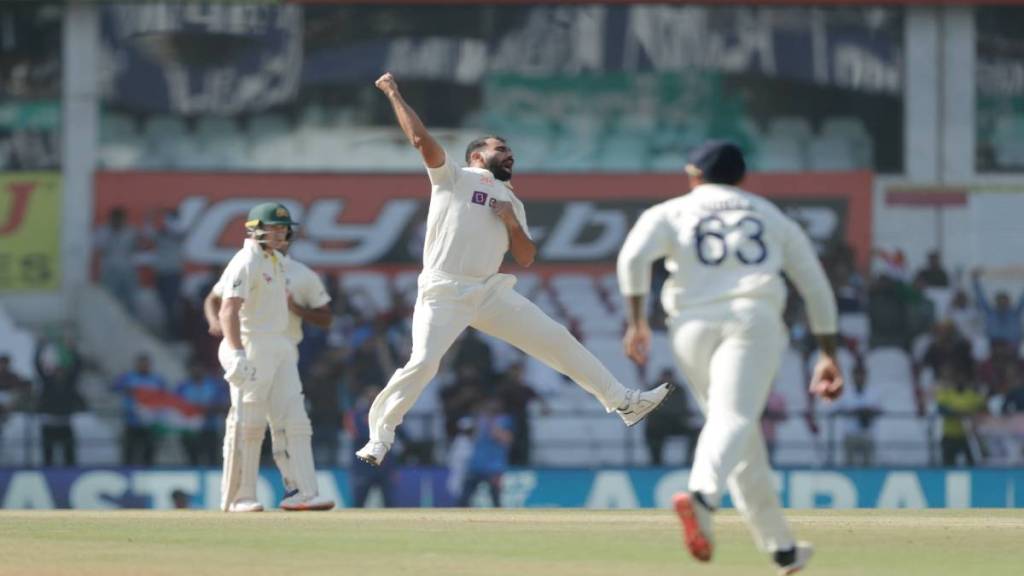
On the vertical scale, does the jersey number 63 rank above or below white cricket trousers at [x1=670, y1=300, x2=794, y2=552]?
above

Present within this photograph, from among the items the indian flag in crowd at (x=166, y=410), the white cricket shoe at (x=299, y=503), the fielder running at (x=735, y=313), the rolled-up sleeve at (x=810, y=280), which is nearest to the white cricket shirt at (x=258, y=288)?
the white cricket shoe at (x=299, y=503)

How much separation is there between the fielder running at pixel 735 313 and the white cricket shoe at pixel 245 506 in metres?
5.20

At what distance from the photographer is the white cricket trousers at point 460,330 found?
42.0ft

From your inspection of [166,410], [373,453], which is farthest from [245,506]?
[166,410]

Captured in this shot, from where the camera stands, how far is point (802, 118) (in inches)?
1151

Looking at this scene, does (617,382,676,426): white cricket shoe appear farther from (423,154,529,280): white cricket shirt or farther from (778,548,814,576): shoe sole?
(778,548,814,576): shoe sole

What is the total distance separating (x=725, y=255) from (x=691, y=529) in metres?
1.11

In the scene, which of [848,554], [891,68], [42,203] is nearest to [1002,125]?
[891,68]

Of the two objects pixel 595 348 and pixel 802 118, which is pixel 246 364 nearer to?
pixel 595 348

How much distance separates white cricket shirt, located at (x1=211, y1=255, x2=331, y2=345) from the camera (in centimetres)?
1442

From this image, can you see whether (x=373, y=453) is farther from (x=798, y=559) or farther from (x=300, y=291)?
(x=798, y=559)

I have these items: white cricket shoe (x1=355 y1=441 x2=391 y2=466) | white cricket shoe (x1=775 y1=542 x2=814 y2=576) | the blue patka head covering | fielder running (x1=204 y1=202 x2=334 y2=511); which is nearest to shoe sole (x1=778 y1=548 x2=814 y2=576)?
white cricket shoe (x1=775 y1=542 x2=814 y2=576)

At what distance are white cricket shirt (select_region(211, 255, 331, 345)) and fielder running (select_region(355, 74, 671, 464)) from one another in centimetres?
160

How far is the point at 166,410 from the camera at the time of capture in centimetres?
2598
